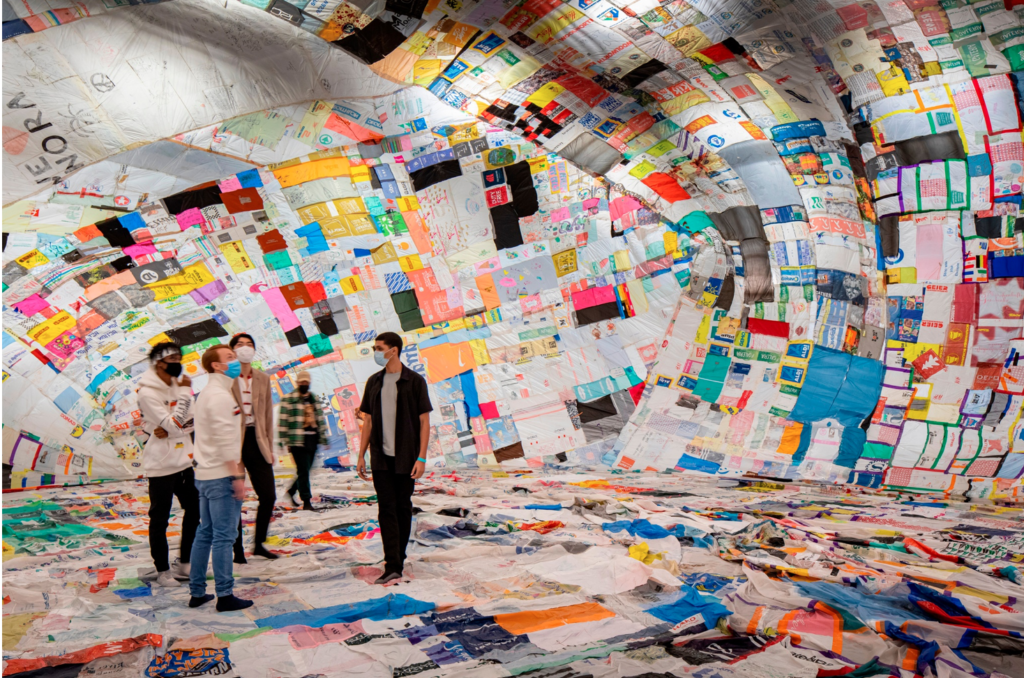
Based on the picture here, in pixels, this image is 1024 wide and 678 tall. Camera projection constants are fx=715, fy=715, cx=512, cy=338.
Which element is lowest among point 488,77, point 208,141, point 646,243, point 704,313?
point 704,313

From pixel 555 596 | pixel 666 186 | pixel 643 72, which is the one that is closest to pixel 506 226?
pixel 666 186

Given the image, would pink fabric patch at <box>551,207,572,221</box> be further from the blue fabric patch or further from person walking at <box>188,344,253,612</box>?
the blue fabric patch

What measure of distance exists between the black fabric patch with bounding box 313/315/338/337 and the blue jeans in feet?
12.2

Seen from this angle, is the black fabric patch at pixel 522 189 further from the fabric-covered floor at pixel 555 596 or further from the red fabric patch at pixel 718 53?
the fabric-covered floor at pixel 555 596

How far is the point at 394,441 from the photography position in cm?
304

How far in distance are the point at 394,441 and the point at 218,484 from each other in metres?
0.73

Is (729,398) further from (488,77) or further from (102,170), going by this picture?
(102,170)

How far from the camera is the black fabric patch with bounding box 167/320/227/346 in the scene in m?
5.88

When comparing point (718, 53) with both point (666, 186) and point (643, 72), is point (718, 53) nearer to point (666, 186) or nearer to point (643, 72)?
point (643, 72)

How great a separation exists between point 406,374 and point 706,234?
4296 mm

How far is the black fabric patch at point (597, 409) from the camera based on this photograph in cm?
645

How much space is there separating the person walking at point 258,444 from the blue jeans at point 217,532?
559mm

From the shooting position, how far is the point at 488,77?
5.31m

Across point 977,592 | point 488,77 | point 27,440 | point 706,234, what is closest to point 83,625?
point 977,592
